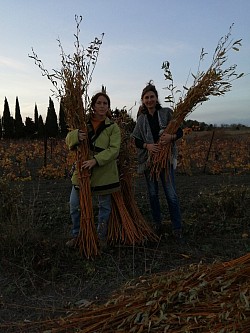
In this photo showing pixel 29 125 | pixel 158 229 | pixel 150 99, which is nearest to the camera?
pixel 150 99

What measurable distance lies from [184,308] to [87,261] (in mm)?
1815

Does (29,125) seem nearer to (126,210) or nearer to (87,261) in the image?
(126,210)

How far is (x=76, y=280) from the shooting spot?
3.61 meters

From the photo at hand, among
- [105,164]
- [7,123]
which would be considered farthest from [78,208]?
[7,123]

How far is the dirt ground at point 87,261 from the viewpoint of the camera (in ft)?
10.6

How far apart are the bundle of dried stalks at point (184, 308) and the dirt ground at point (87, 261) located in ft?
1.64

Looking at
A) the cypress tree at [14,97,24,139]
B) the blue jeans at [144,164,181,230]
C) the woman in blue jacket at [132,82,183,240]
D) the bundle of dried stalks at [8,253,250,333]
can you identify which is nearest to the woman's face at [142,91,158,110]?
the woman in blue jacket at [132,82,183,240]

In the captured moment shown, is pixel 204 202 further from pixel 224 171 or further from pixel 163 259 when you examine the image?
pixel 224 171

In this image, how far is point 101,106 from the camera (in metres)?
4.00

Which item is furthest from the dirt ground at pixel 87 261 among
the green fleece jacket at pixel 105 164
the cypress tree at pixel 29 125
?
the cypress tree at pixel 29 125

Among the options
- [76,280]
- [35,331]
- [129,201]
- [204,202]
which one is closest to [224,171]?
[204,202]

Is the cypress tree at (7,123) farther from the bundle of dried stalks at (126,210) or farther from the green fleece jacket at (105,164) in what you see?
the green fleece jacket at (105,164)

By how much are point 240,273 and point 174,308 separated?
15.4 inches

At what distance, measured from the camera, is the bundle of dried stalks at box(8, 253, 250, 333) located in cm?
207
